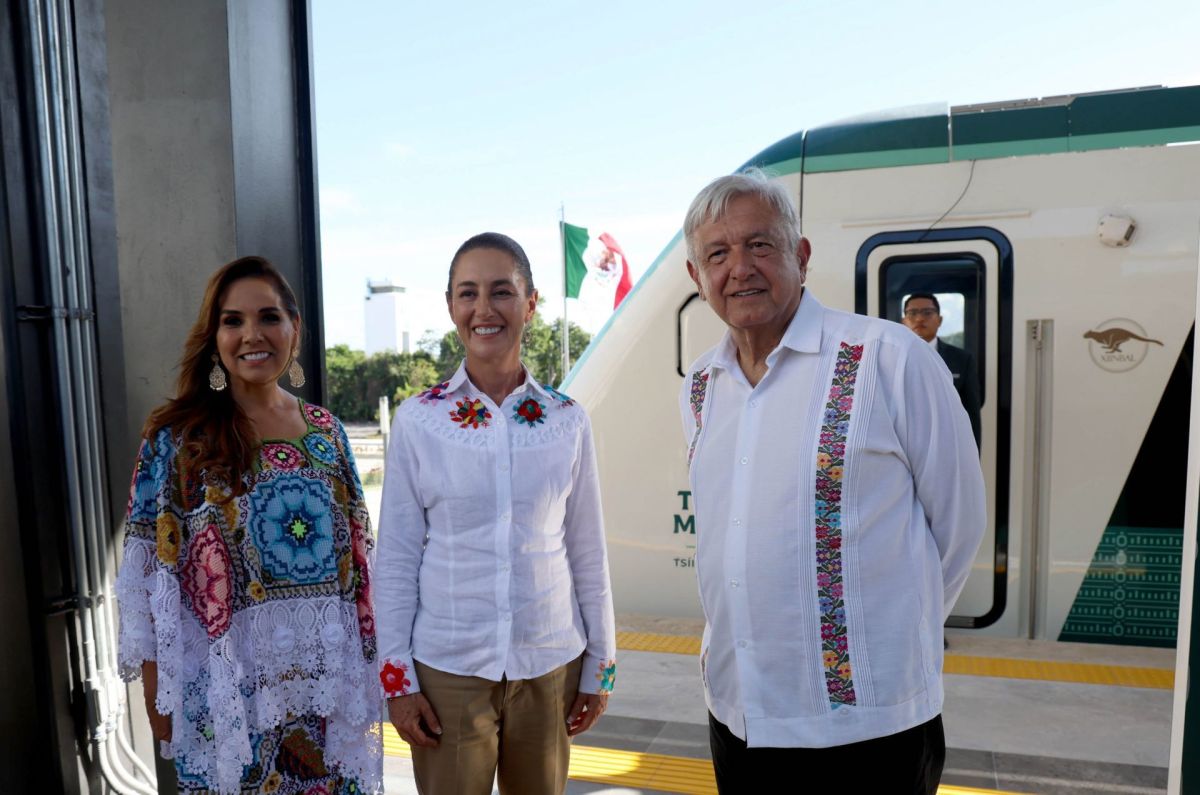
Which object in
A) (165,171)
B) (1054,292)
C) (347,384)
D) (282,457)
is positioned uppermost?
(165,171)

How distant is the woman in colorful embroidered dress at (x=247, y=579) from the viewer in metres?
1.91

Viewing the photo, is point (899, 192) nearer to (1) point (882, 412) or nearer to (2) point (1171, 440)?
(2) point (1171, 440)

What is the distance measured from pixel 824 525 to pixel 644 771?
→ 1.97 meters

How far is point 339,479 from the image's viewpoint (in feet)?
6.95

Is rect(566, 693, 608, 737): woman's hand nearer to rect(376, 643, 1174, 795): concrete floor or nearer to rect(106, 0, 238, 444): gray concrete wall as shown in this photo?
rect(376, 643, 1174, 795): concrete floor

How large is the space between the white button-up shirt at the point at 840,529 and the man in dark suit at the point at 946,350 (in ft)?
9.49

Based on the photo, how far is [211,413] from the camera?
6.59ft

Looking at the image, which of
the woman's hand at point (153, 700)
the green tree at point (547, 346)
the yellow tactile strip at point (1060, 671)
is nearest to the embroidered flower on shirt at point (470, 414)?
the woman's hand at point (153, 700)

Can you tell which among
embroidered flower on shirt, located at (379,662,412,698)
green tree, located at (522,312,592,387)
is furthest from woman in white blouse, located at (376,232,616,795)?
green tree, located at (522,312,592,387)

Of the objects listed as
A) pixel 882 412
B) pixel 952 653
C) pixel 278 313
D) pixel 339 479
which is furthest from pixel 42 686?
pixel 952 653

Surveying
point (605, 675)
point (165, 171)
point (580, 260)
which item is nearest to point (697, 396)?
point (605, 675)

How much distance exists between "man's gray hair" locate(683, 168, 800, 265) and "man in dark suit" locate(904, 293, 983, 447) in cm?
294

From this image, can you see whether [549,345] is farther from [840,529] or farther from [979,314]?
[840,529]

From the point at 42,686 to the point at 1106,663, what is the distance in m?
4.38
